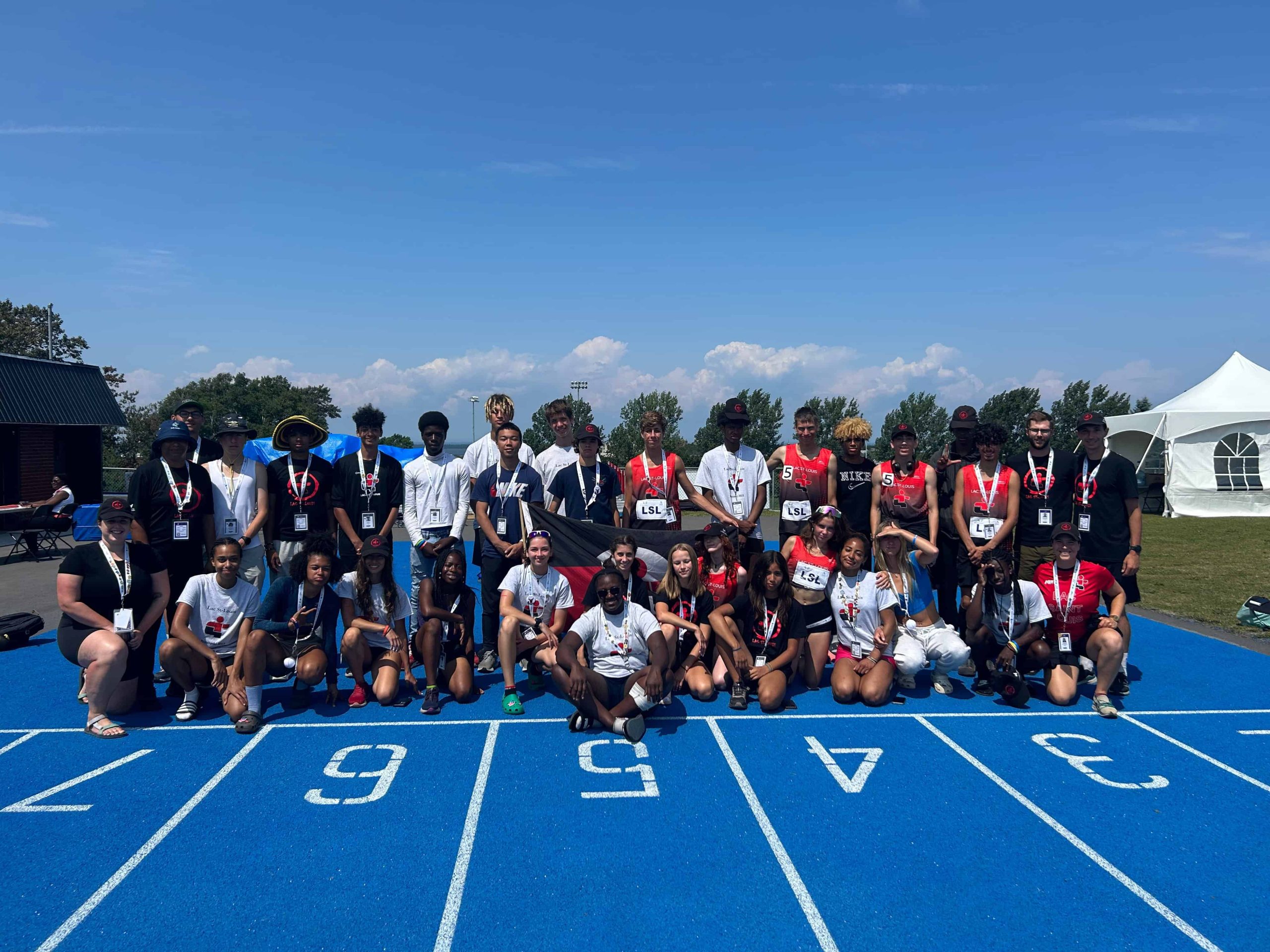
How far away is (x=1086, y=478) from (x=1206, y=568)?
10.1 m

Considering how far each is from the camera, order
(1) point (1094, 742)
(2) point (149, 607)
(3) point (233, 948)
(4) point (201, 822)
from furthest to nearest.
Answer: (2) point (149, 607)
(1) point (1094, 742)
(4) point (201, 822)
(3) point (233, 948)

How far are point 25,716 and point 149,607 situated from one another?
1.40 metres

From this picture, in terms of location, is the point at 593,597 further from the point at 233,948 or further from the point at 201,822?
the point at 233,948

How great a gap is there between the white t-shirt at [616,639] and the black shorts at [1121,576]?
4046 mm

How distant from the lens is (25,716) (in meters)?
6.01

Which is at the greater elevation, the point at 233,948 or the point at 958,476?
the point at 958,476

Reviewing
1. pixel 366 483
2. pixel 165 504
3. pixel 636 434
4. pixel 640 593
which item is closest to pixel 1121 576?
pixel 640 593

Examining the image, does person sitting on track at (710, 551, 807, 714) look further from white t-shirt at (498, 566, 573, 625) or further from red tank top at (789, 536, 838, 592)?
white t-shirt at (498, 566, 573, 625)

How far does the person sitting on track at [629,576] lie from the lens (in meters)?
6.08

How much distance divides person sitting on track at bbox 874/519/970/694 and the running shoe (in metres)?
3.79

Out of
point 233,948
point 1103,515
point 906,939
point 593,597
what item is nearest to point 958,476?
point 1103,515

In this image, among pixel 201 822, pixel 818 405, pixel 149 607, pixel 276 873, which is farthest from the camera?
pixel 818 405

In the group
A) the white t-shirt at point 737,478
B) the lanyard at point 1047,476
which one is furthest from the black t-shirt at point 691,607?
the lanyard at point 1047,476

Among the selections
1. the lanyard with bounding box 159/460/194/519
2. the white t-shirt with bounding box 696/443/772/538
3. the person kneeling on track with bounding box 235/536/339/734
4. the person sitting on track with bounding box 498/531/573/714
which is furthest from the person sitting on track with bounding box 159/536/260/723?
the white t-shirt with bounding box 696/443/772/538
